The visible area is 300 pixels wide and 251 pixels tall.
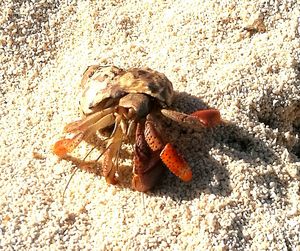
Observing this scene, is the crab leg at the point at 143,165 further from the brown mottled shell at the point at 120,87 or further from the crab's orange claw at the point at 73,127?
the crab's orange claw at the point at 73,127

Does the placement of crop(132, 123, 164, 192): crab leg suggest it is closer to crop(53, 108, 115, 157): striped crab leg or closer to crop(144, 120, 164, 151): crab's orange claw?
crop(144, 120, 164, 151): crab's orange claw

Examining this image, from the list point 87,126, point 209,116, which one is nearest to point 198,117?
point 209,116

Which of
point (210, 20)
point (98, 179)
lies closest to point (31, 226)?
point (98, 179)

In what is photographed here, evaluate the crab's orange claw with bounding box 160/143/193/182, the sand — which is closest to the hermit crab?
the crab's orange claw with bounding box 160/143/193/182

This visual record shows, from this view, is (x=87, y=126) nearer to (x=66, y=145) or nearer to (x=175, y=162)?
(x=66, y=145)

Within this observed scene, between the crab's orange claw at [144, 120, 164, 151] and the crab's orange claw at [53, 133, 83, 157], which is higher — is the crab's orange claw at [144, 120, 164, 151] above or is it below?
above

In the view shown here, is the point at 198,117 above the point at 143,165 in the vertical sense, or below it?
above

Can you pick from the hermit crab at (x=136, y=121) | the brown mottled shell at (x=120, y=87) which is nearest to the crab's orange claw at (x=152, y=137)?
the hermit crab at (x=136, y=121)

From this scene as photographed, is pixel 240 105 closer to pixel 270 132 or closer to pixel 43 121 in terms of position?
pixel 270 132
